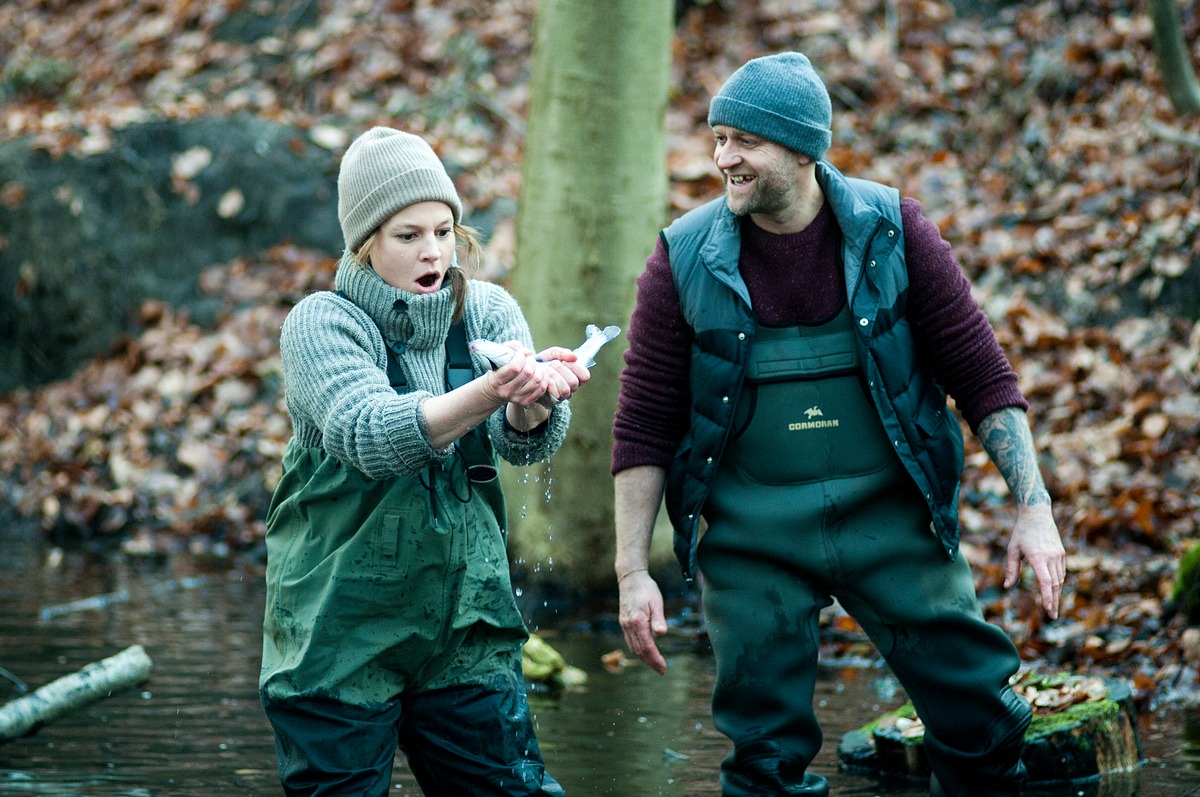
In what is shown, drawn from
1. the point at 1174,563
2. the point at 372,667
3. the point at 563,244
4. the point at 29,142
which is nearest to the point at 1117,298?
the point at 1174,563

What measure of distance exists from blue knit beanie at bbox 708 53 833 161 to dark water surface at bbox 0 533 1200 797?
2.13 metres

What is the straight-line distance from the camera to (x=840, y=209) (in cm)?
408

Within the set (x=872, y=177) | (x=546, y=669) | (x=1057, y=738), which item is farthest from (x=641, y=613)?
(x=872, y=177)

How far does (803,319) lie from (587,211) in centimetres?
386

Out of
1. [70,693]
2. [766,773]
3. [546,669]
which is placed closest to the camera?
[766,773]

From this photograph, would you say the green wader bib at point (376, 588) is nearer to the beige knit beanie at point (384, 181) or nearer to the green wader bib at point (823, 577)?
the beige knit beanie at point (384, 181)

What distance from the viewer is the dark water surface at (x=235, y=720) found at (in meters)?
5.03

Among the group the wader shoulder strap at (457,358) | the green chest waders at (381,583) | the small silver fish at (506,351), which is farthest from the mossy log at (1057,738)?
the wader shoulder strap at (457,358)

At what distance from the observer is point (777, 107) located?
399 centimetres

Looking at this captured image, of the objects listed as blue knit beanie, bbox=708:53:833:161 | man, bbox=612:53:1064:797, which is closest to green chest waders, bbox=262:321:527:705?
man, bbox=612:53:1064:797

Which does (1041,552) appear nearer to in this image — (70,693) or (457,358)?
(457,358)

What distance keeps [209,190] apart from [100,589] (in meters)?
4.54

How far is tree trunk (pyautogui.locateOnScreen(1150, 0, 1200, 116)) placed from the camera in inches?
352

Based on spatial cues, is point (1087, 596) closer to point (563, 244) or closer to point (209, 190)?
point (563, 244)
